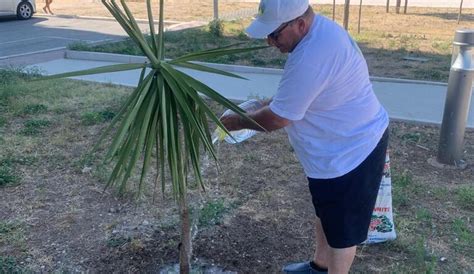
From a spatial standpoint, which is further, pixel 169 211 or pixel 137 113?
pixel 169 211

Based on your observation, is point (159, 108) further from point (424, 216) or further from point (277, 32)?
point (424, 216)

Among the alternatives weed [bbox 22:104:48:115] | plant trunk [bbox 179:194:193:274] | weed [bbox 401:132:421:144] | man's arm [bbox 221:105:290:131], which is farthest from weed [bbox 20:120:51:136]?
weed [bbox 401:132:421:144]

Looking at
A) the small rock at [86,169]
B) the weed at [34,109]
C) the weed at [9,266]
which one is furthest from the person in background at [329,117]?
the weed at [34,109]

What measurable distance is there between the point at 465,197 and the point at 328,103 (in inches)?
81.4

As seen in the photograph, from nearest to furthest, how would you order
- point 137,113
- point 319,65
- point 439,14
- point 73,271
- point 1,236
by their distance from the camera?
1. point 319,65
2. point 137,113
3. point 73,271
4. point 1,236
5. point 439,14

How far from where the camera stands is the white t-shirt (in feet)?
6.62

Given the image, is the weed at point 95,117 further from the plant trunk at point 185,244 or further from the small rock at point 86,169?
the plant trunk at point 185,244

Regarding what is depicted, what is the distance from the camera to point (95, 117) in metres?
5.48

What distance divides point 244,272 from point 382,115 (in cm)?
121

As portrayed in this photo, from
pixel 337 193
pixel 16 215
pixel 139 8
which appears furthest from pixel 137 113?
pixel 139 8

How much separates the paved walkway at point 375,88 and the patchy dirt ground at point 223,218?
3.56 ft

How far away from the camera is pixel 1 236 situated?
3.27 metres

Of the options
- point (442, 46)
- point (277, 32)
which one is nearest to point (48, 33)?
point (442, 46)

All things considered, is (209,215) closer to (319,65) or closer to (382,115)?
(382,115)
